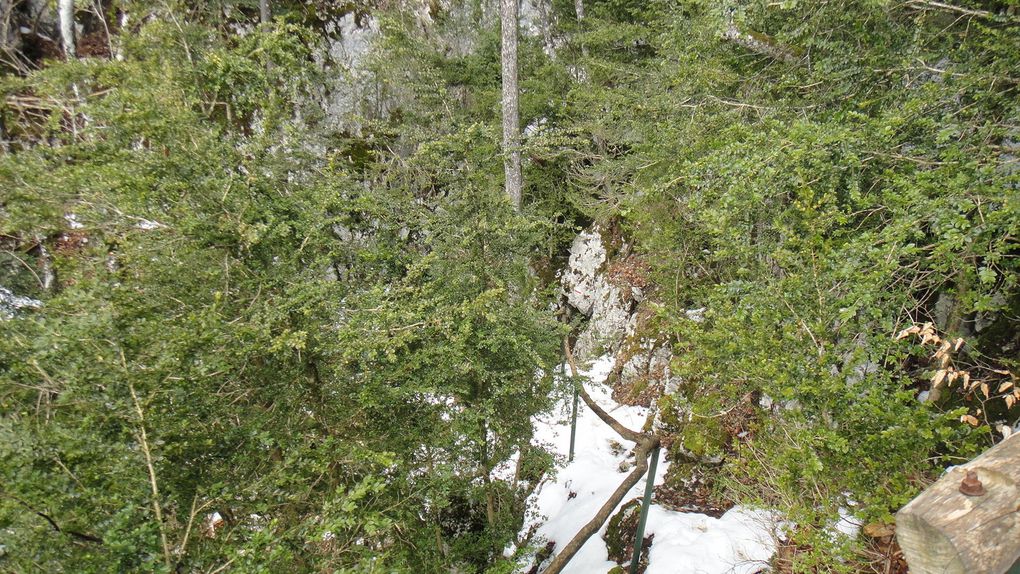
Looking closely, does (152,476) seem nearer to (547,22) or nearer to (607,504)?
(607,504)

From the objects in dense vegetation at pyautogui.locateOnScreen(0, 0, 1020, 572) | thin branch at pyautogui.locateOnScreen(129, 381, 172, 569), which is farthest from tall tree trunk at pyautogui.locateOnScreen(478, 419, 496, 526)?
thin branch at pyautogui.locateOnScreen(129, 381, 172, 569)

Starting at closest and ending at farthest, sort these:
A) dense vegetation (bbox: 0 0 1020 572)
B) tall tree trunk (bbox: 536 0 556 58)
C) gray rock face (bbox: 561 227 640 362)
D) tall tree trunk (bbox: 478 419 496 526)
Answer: dense vegetation (bbox: 0 0 1020 572) < tall tree trunk (bbox: 478 419 496 526) < gray rock face (bbox: 561 227 640 362) < tall tree trunk (bbox: 536 0 556 58)

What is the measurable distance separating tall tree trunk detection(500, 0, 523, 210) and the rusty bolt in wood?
790 cm

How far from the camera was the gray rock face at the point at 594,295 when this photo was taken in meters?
9.98

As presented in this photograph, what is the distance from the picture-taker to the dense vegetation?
2369mm

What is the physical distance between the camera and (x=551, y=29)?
1255 cm

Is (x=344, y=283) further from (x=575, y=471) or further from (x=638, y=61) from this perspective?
(x=638, y=61)

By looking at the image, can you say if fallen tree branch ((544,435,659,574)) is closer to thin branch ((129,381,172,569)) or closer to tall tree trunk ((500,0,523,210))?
thin branch ((129,381,172,569))

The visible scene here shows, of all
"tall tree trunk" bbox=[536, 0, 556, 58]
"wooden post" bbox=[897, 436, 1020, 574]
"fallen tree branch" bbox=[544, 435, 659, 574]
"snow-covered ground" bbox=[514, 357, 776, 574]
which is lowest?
"snow-covered ground" bbox=[514, 357, 776, 574]

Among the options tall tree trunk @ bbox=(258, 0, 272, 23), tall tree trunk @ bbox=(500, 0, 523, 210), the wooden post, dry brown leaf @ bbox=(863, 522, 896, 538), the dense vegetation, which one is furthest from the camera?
tall tree trunk @ bbox=(258, 0, 272, 23)

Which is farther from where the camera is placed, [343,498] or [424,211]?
[424,211]

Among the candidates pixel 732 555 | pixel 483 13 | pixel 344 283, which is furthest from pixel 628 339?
pixel 483 13

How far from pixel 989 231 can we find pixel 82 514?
4923mm

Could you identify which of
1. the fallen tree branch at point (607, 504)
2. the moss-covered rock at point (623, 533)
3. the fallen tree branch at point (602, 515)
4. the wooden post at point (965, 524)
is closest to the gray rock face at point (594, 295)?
the fallen tree branch at point (607, 504)
